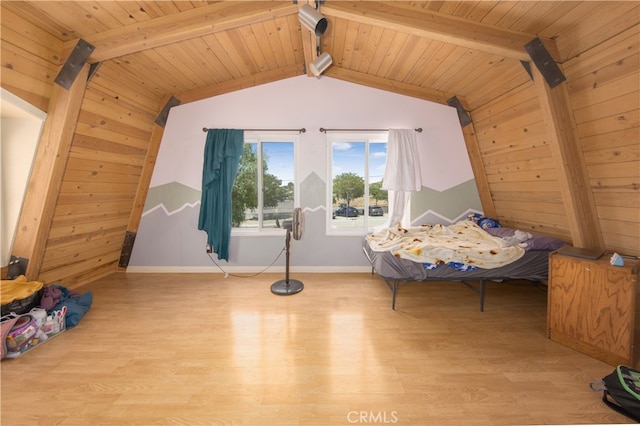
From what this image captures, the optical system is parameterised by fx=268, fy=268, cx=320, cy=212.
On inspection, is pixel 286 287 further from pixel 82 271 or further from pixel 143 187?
pixel 82 271

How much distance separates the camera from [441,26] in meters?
2.12

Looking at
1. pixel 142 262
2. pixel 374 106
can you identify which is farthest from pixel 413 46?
pixel 142 262

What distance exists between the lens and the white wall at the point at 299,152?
367 cm

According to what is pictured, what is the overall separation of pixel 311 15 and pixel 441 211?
2.89 metres

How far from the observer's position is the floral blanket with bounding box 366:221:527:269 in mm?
2600

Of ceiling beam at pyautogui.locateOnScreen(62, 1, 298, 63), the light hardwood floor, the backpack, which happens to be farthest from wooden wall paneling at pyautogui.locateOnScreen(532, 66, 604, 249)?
ceiling beam at pyautogui.locateOnScreen(62, 1, 298, 63)

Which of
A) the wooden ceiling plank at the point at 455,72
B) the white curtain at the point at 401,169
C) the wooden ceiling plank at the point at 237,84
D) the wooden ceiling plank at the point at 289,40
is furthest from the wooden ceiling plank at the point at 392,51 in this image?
the wooden ceiling plank at the point at 237,84

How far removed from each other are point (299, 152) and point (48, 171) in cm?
254

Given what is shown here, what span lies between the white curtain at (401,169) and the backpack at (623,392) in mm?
2284

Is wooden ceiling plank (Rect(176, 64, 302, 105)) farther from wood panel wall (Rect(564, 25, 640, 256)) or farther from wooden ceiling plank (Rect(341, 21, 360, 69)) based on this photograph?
wood panel wall (Rect(564, 25, 640, 256))

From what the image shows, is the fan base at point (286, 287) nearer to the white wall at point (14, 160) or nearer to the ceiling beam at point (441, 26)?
the white wall at point (14, 160)

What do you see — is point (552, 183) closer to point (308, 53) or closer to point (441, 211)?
point (441, 211)

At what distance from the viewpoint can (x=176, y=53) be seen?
2.61 meters

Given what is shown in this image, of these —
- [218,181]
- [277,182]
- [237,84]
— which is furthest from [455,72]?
[218,181]
